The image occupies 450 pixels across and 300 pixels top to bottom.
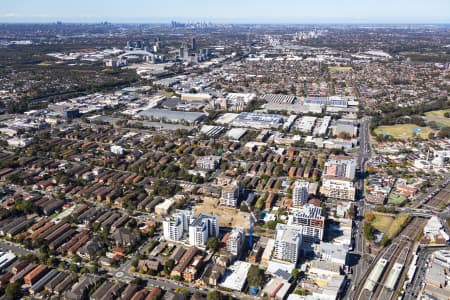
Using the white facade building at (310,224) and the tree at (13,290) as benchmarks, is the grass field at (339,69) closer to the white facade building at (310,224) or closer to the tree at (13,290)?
the white facade building at (310,224)

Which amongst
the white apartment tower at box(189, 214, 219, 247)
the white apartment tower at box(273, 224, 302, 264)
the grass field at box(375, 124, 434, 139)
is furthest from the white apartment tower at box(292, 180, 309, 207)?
the grass field at box(375, 124, 434, 139)

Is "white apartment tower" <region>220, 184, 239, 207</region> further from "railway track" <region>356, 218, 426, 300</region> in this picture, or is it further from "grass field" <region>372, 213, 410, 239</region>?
"railway track" <region>356, 218, 426, 300</region>

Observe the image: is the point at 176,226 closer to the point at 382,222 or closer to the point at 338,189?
the point at 338,189

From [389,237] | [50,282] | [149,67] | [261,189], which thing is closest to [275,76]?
[149,67]

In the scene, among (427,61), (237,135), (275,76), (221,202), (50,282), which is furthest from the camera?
(427,61)

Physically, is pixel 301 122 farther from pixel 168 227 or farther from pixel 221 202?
pixel 168 227

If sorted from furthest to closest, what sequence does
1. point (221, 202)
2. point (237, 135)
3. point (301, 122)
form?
point (301, 122), point (237, 135), point (221, 202)
